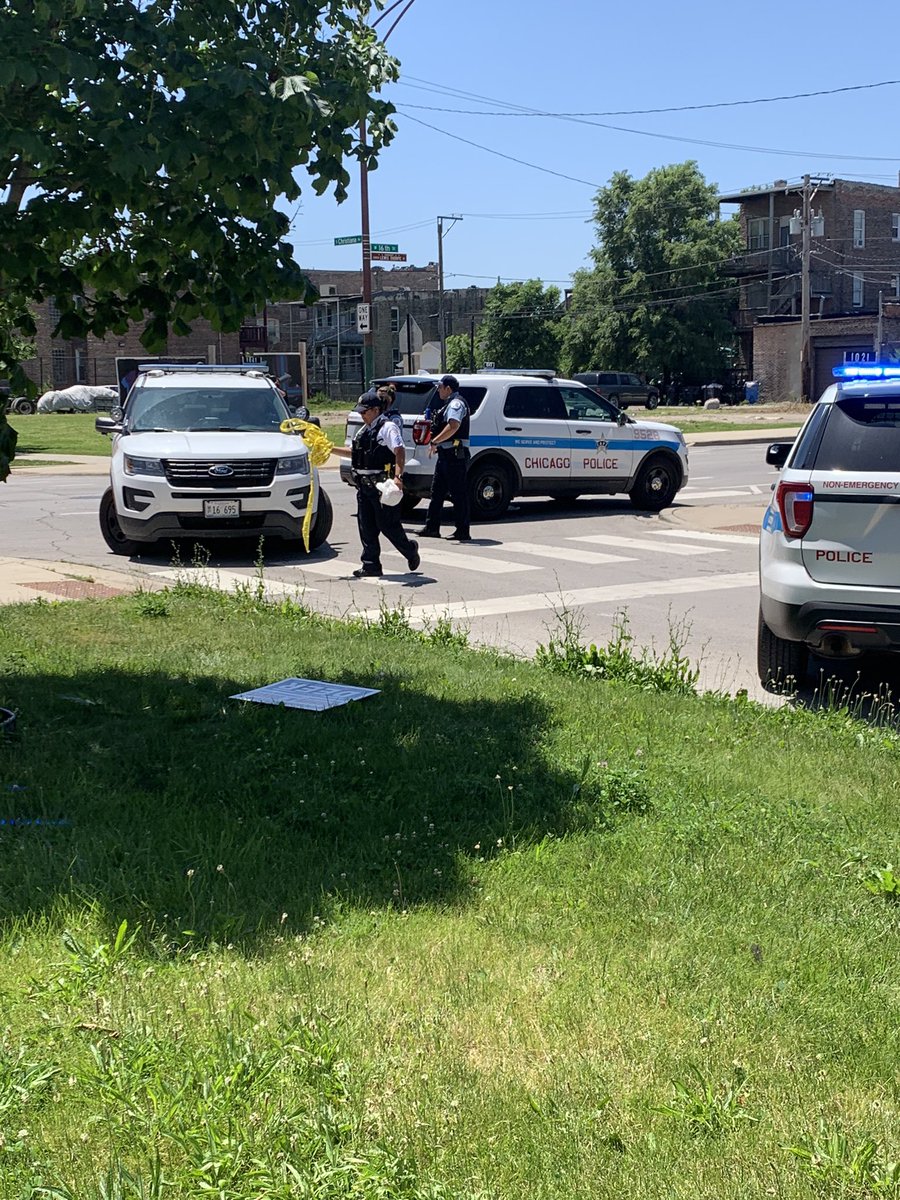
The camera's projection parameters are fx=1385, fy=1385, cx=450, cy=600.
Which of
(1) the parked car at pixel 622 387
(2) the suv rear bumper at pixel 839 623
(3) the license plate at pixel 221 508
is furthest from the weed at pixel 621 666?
(1) the parked car at pixel 622 387

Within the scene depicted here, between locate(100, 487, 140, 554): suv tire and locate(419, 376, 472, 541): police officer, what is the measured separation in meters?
3.47

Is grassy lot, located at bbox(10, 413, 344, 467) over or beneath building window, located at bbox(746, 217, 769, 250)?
beneath

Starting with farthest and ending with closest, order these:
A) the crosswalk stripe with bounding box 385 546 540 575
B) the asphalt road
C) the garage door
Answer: the garage door → the crosswalk stripe with bounding box 385 546 540 575 → the asphalt road

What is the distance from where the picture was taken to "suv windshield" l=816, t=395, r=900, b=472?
782 centimetres

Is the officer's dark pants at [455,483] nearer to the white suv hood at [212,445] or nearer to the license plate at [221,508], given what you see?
the white suv hood at [212,445]

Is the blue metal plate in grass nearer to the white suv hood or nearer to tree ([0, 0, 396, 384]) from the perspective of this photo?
tree ([0, 0, 396, 384])

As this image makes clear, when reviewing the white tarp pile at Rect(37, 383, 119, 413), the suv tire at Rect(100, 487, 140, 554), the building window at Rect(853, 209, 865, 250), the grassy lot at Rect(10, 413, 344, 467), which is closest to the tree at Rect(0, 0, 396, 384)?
the suv tire at Rect(100, 487, 140, 554)

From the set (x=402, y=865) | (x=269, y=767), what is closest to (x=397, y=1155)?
(x=402, y=865)

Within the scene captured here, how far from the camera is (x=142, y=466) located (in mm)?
14102

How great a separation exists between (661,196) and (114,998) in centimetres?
6971

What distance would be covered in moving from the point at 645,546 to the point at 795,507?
7448mm

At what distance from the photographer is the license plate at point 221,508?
14.0 m

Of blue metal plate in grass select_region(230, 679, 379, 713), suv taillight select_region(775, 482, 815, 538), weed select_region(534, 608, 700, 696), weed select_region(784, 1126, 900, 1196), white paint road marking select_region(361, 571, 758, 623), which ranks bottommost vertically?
weed select_region(784, 1126, 900, 1196)

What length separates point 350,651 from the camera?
28.3 feet
